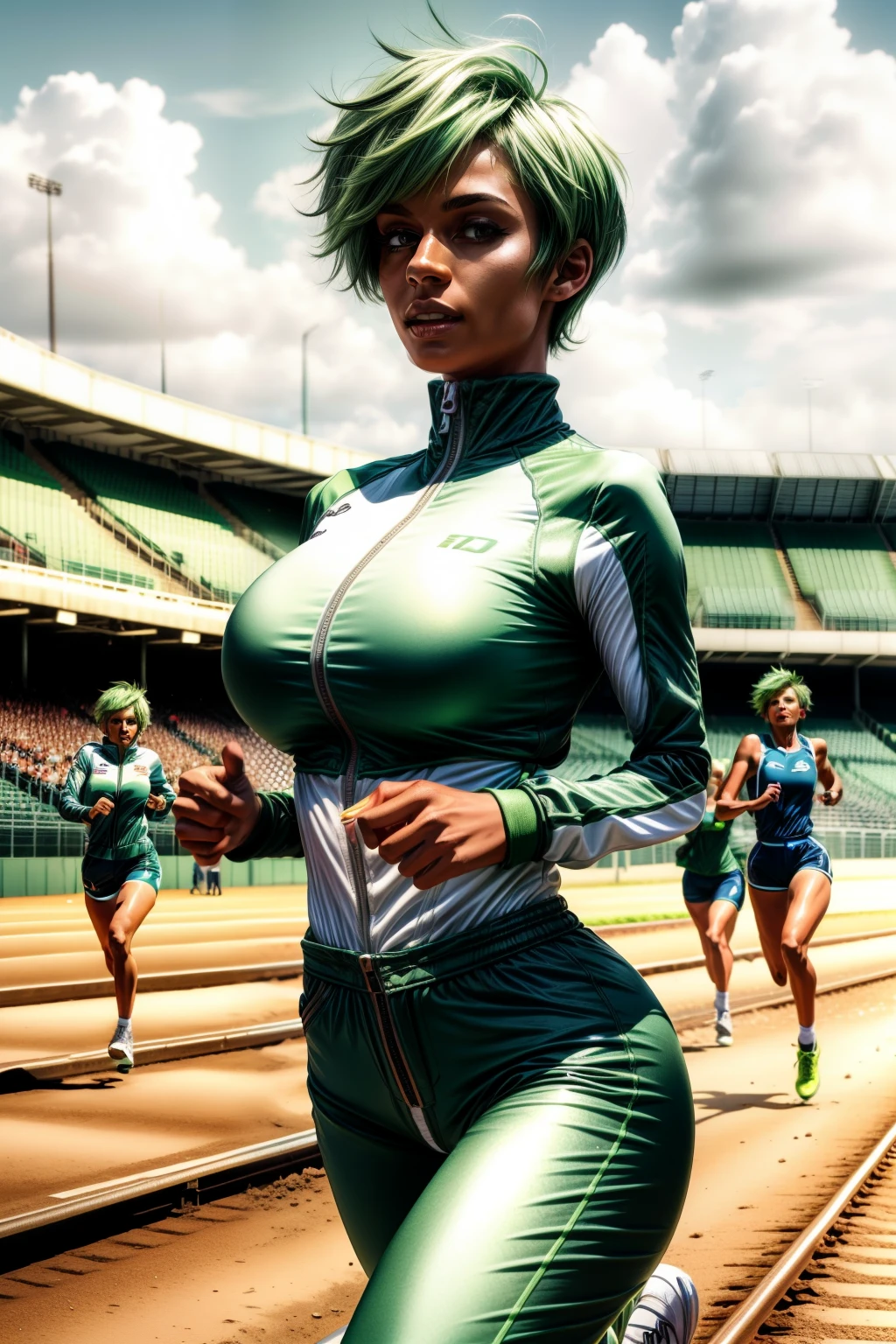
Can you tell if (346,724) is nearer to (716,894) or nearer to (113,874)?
(113,874)

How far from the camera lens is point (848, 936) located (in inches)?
840

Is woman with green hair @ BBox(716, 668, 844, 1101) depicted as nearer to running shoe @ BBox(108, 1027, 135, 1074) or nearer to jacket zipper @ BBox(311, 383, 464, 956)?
running shoe @ BBox(108, 1027, 135, 1074)

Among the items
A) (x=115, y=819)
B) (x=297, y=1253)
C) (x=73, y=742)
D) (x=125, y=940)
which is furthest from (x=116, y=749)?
(x=73, y=742)

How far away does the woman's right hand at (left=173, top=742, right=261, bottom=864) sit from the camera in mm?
2062

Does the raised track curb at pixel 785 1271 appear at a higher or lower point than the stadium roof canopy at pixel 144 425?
lower

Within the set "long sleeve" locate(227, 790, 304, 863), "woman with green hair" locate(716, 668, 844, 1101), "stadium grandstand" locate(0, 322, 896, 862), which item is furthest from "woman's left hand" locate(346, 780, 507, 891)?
"stadium grandstand" locate(0, 322, 896, 862)

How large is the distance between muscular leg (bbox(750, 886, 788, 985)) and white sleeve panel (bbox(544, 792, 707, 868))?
6.96m

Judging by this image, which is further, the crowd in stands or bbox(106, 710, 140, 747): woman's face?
the crowd in stands

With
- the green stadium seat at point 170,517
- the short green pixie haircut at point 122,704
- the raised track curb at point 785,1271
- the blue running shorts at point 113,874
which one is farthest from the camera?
the green stadium seat at point 170,517

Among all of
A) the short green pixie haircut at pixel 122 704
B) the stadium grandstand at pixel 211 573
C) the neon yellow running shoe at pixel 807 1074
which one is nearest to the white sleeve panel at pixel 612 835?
the neon yellow running shoe at pixel 807 1074

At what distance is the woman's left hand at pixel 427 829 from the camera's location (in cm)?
169

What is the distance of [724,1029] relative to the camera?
35.5 ft

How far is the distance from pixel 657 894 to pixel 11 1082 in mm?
24302

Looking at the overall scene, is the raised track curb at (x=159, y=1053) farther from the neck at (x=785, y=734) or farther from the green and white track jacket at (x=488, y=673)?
the green and white track jacket at (x=488, y=673)
